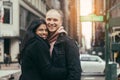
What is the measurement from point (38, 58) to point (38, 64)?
63mm

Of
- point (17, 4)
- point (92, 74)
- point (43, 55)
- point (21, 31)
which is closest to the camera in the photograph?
point (43, 55)

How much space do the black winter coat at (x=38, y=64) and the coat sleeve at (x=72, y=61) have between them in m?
0.08

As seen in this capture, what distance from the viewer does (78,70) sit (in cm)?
504

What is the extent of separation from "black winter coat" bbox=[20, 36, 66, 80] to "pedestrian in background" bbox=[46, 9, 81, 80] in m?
0.07

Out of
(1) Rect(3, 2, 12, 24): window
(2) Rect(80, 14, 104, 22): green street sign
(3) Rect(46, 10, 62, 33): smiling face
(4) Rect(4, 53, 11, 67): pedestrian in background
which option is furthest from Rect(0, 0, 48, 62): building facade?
(3) Rect(46, 10, 62, 33): smiling face

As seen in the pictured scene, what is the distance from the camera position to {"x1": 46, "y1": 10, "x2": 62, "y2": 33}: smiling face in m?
5.13

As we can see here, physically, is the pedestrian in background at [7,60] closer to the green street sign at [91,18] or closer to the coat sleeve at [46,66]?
the green street sign at [91,18]

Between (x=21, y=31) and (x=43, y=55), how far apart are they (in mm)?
57575

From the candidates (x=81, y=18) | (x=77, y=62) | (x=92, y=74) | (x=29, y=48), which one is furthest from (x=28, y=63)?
(x=92, y=74)

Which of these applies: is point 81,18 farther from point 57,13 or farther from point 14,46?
point 14,46

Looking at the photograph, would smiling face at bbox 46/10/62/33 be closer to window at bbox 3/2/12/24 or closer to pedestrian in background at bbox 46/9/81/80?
pedestrian in background at bbox 46/9/81/80

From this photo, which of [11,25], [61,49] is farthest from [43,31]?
[11,25]

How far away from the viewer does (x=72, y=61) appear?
503cm

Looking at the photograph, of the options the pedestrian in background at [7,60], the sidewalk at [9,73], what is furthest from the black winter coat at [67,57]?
the pedestrian in background at [7,60]
